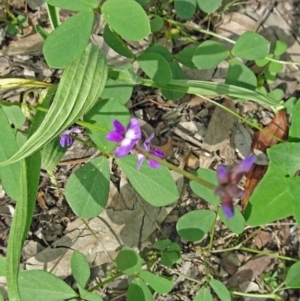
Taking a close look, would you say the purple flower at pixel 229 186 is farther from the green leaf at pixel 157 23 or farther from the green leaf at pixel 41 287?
the green leaf at pixel 157 23

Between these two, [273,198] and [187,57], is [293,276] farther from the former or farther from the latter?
[187,57]

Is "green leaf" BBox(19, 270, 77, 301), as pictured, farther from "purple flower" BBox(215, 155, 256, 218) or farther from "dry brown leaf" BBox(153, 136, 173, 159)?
"purple flower" BBox(215, 155, 256, 218)

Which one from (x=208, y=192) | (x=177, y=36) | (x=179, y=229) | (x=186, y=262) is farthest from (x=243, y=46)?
(x=186, y=262)

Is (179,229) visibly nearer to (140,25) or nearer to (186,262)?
(186,262)

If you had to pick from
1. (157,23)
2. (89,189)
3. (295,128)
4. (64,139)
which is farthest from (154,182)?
(157,23)

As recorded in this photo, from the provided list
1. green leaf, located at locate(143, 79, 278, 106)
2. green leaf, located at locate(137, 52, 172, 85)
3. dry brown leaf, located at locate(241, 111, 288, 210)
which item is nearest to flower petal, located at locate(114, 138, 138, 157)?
green leaf, located at locate(137, 52, 172, 85)
